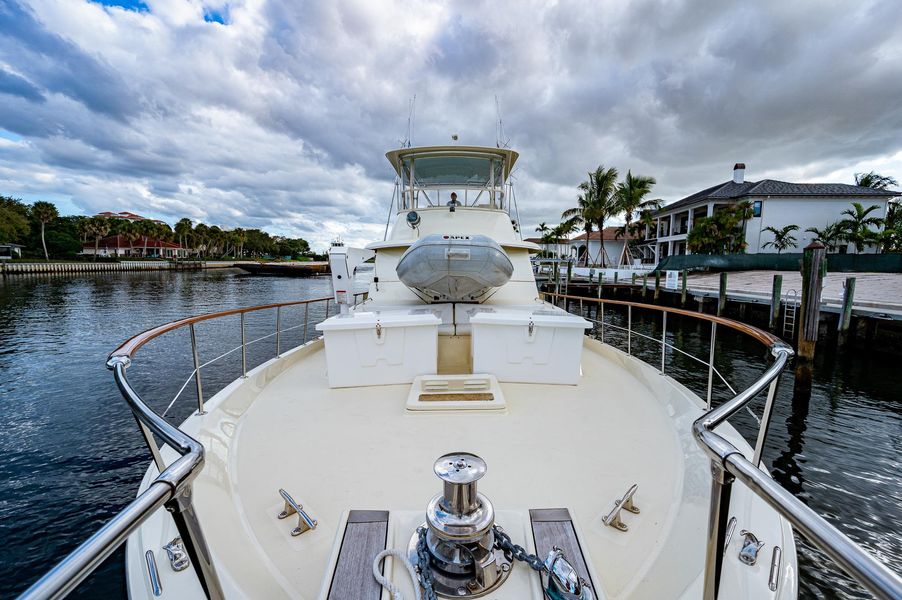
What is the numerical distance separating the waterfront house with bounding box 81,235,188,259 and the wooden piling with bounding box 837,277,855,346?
78.9 meters

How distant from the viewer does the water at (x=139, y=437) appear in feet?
12.1

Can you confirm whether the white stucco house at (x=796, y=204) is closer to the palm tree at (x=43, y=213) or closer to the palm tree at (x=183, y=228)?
the palm tree at (x=43, y=213)

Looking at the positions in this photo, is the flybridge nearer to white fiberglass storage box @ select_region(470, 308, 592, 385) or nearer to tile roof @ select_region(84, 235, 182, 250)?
white fiberglass storage box @ select_region(470, 308, 592, 385)

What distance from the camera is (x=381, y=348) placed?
151 inches

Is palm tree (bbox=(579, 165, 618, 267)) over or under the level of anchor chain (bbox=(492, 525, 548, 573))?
over

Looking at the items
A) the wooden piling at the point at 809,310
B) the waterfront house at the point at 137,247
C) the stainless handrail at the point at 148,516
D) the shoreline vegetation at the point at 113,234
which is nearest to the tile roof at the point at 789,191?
the wooden piling at the point at 809,310

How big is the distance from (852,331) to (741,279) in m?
10.7

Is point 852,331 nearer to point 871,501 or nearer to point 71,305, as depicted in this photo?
point 871,501

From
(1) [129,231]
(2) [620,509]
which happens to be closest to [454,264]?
(2) [620,509]

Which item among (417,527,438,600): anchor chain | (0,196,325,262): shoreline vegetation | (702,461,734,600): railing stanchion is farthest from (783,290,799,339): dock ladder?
(0,196,325,262): shoreline vegetation

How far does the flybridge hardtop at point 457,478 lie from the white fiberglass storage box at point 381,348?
0.02 m

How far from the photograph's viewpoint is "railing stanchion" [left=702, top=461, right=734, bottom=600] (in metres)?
Result: 1.00

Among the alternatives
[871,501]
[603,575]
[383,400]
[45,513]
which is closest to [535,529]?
[603,575]

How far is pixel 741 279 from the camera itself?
67.8 feet
